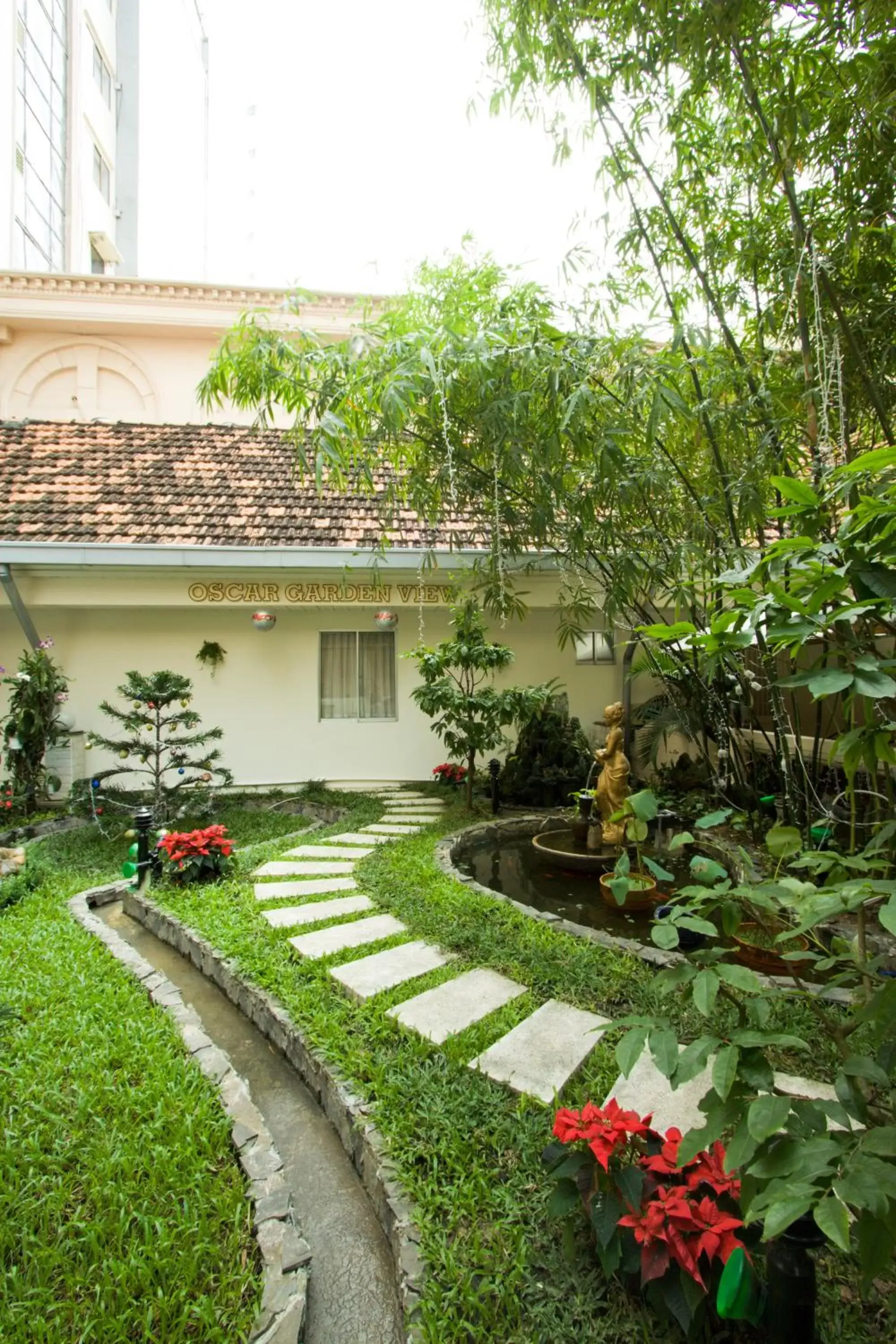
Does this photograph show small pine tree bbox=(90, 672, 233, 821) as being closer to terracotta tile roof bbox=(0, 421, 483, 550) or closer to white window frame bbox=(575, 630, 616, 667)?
terracotta tile roof bbox=(0, 421, 483, 550)

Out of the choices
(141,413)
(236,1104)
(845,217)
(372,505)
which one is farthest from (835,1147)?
(141,413)

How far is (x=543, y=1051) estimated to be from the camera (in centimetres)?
252

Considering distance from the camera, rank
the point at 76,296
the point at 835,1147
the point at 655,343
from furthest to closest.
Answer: the point at 76,296, the point at 655,343, the point at 835,1147

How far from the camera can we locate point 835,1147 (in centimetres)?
99

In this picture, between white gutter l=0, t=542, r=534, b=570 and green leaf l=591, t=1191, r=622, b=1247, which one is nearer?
green leaf l=591, t=1191, r=622, b=1247

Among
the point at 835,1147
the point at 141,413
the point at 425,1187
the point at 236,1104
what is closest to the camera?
the point at 835,1147

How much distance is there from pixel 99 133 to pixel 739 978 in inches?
907

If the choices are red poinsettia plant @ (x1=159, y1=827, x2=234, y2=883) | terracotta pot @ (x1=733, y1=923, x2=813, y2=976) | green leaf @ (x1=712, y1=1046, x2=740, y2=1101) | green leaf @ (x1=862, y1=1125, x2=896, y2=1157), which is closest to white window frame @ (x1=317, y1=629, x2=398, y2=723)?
red poinsettia plant @ (x1=159, y1=827, x2=234, y2=883)

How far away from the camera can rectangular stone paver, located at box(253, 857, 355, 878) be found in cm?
482

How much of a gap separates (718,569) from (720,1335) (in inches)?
120

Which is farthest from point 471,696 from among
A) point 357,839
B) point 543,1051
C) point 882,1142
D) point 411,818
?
point 882,1142

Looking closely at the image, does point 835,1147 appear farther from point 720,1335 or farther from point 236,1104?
point 236,1104

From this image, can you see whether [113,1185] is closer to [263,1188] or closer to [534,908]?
[263,1188]

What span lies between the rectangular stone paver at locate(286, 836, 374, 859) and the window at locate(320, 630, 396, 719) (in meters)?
2.78
